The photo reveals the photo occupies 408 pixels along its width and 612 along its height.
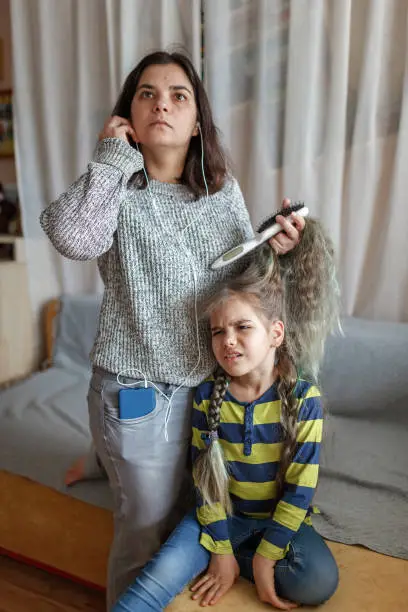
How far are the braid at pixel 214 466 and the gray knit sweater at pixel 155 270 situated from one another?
53 millimetres

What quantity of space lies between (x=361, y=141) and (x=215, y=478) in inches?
43.4

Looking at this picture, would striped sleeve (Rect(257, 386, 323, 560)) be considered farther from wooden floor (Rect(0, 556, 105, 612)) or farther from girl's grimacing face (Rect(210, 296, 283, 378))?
wooden floor (Rect(0, 556, 105, 612))

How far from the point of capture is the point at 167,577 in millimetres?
904

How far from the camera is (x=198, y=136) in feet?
3.49

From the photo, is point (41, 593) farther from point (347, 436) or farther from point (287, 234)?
point (287, 234)

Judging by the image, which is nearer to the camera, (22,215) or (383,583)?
(383,583)

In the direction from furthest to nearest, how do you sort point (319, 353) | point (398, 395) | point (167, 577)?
point (398, 395) < point (319, 353) < point (167, 577)

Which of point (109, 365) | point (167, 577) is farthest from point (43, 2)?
point (167, 577)

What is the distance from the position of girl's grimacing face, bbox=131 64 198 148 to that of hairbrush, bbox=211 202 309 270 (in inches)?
9.0

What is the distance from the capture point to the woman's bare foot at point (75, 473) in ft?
4.32

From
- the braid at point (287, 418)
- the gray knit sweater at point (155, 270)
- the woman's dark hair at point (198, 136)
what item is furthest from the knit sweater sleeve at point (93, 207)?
the braid at point (287, 418)

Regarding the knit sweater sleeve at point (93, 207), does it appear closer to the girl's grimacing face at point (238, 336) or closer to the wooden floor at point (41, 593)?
the girl's grimacing face at point (238, 336)

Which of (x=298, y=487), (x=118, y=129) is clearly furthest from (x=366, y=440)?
(x=118, y=129)

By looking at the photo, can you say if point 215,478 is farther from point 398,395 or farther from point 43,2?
point 43,2
